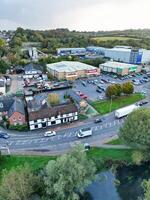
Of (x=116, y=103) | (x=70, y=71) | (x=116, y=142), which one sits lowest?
(x=116, y=142)

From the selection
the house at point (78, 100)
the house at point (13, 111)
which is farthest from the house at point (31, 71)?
the house at point (13, 111)

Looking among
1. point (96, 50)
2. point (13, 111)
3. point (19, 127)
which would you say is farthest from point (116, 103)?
point (96, 50)

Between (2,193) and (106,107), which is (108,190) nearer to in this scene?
(2,193)

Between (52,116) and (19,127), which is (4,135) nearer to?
(19,127)

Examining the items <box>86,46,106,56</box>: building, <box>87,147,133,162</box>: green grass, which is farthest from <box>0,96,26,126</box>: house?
<box>86,46,106,56</box>: building

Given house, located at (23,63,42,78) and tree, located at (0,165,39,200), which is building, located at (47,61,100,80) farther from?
tree, located at (0,165,39,200)

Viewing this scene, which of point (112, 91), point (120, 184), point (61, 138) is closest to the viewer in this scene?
point (120, 184)

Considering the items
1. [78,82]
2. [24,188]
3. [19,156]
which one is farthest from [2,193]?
[78,82]

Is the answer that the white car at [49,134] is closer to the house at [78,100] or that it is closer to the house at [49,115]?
the house at [49,115]
